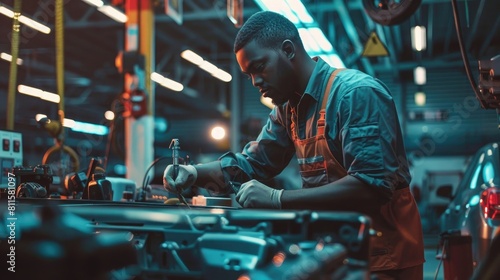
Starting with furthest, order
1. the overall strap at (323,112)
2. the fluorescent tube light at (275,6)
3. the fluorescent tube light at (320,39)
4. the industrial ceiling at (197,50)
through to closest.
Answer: the industrial ceiling at (197,50) → the fluorescent tube light at (320,39) → the fluorescent tube light at (275,6) → the overall strap at (323,112)

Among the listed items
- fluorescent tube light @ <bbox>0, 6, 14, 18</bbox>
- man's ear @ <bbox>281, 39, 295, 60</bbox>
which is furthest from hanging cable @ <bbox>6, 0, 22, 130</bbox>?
man's ear @ <bbox>281, 39, 295, 60</bbox>

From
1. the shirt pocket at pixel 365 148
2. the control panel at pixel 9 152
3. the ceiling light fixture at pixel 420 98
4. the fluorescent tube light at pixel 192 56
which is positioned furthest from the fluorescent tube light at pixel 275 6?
the ceiling light fixture at pixel 420 98

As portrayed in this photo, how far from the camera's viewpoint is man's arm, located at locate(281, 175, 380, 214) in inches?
76.2

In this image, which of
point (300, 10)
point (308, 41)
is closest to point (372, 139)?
point (300, 10)

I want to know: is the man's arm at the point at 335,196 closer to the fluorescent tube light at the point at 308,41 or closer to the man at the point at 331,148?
the man at the point at 331,148

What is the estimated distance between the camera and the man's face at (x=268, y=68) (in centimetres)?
224

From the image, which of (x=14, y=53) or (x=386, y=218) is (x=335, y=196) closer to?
(x=386, y=218)

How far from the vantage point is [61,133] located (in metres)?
4.06

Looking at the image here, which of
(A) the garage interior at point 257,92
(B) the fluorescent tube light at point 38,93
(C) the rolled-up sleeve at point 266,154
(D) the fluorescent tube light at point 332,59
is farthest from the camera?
(B) the fluorescent tube light at point 38,93

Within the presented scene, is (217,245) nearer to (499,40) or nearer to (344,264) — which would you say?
(344,264)

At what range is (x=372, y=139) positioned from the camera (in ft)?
6.53

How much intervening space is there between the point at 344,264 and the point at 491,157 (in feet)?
13.5

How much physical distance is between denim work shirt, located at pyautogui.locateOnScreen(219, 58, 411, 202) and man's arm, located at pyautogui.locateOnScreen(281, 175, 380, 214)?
0.03 metres

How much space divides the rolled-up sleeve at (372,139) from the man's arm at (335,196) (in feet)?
0.09
